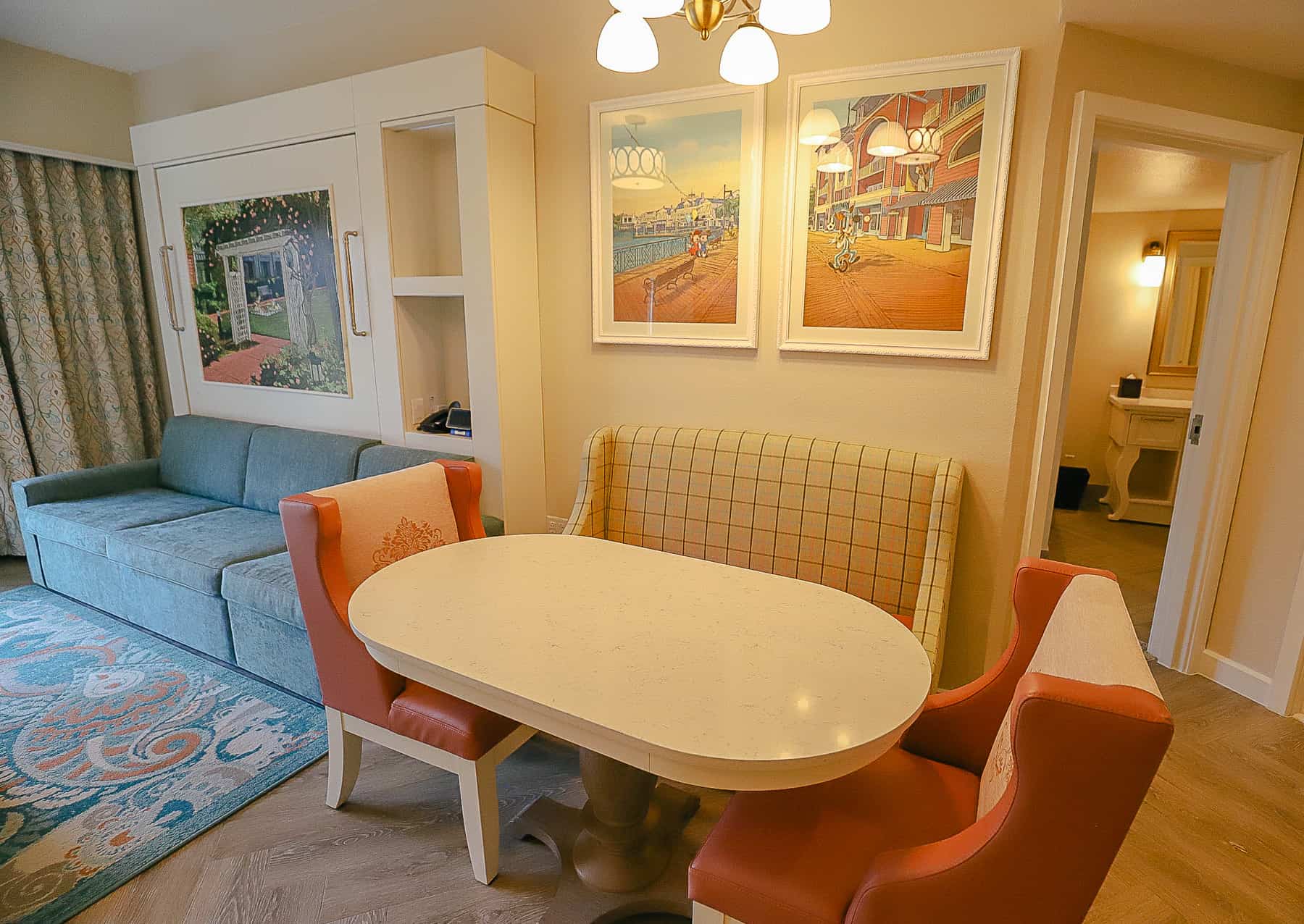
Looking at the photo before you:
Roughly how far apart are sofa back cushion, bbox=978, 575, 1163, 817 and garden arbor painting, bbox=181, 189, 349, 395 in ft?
9.99

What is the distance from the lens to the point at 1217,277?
8.45 feet

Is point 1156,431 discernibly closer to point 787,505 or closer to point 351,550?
point 787,505

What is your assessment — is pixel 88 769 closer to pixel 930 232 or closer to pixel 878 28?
pixel 930 232

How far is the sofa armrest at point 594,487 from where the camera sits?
2.58 meters

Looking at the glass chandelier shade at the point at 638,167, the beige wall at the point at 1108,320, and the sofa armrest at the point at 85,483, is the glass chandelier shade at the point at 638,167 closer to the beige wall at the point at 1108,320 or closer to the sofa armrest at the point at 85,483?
the sofa armrest at the point at 85,483

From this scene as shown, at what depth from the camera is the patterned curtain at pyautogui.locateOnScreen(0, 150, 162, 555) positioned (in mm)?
3607

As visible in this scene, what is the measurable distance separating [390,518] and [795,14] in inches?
63.4

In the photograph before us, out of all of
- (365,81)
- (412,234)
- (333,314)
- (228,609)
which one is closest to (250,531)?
(228,609)

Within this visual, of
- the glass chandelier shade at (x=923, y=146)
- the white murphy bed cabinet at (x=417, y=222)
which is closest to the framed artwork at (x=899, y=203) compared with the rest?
the glass chandelier shade at (x=923, y=146)

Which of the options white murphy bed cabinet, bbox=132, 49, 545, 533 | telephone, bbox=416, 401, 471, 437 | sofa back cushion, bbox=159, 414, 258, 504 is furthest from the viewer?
sofa back cushion, bbox=159, 414, 258, 504

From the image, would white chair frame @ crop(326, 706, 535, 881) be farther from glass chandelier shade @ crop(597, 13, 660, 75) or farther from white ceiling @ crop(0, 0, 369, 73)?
white ceiling @ crop(0, 0, 369, 73)

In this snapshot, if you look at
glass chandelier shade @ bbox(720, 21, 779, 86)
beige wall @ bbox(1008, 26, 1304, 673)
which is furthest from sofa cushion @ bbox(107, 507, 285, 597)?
beige wall @ bbox(1008, 26, 1304, 673)

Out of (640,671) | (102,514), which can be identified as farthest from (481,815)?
(102,514)

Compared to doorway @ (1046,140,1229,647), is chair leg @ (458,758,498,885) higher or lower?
lower
